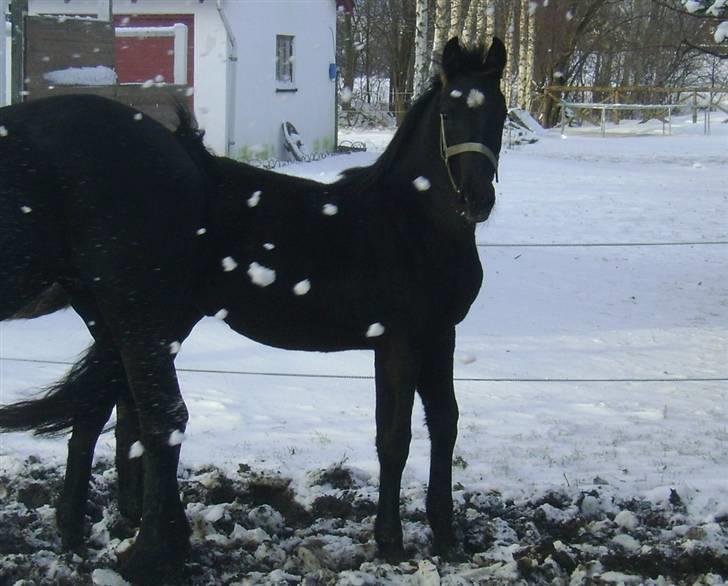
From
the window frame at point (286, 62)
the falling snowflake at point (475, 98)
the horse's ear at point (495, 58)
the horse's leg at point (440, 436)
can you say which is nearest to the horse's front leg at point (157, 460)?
the horse's leg at point (440, 436)

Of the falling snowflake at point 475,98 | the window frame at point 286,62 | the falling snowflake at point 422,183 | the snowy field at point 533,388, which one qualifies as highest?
the window frame at point 286,62

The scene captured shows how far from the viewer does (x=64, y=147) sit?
3.79m

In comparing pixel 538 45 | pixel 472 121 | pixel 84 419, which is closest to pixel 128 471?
pixel 84 419

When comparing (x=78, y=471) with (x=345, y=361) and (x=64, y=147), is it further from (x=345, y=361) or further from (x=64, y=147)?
(x=345, y=361)

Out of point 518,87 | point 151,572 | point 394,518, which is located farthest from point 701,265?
point 518,87

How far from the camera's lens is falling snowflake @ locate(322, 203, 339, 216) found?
13.6ft

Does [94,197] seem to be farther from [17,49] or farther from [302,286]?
[17,49]

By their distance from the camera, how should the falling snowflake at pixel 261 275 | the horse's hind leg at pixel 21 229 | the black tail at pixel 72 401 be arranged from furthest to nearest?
1. the black tail at pixel 72 401
2. the falling snowflake at pixel 261 275
3. the horse's hind leg at pixel 21 229

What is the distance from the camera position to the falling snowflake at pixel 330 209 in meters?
4.14

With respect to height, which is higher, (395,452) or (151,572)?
(395,452)

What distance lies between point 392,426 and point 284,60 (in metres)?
18.8

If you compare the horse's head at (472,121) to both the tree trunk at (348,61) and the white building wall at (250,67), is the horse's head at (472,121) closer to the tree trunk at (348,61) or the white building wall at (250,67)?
the white building wall at (250,67)

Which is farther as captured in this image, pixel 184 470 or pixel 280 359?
pixel 280 359

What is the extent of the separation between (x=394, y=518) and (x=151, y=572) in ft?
3.34
